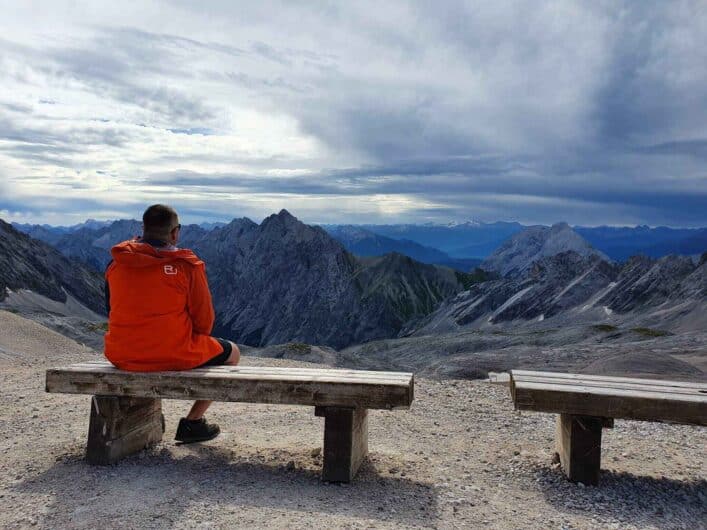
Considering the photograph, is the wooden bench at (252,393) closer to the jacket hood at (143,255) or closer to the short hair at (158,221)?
the jacket hood at (143,255)

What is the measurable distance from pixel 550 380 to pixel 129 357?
5.80m

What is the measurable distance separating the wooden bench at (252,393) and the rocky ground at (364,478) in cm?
36

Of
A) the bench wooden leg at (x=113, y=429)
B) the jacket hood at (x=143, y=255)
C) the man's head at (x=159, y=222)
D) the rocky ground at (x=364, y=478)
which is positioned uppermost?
the man's head at (x=159, y=222)

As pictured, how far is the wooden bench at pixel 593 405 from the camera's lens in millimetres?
7695

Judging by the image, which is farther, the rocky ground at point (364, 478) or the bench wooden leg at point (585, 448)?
the bench wooden leg at point (585, 448)

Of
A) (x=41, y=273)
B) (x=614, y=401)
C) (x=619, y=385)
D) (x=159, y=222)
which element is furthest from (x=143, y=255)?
(x=41, y=273)

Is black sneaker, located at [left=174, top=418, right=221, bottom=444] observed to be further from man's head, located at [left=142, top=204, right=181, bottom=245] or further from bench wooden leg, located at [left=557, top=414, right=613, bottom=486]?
bench wooden leg, located at [left=557, top=414, right=613, bottom=486]

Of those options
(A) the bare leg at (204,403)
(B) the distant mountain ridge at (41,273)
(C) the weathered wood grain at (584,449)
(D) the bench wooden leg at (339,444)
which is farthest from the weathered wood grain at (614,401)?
(B) the distant mountain ridge at (41,273)

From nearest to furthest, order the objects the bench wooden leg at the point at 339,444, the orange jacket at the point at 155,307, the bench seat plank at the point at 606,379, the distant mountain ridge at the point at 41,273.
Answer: the bench wooden leg at the point at 339,444
the orange jacket at the point at 155,307
the bench seat plank at the point at 606,379
the distant mountain ridge at the point at 41,273

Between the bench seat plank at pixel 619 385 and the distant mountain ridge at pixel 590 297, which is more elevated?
the bench seat plank at pixel 619 385

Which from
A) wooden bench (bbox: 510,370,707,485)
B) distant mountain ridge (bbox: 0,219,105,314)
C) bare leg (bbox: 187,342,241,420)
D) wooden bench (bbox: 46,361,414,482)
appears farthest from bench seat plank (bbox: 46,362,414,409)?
distant mountain ridge (bbox: 0,219,105,314)

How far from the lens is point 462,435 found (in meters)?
10.8

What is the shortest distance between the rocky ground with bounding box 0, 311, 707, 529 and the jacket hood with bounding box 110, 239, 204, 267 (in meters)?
2.82

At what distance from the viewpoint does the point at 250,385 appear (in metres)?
8.09
